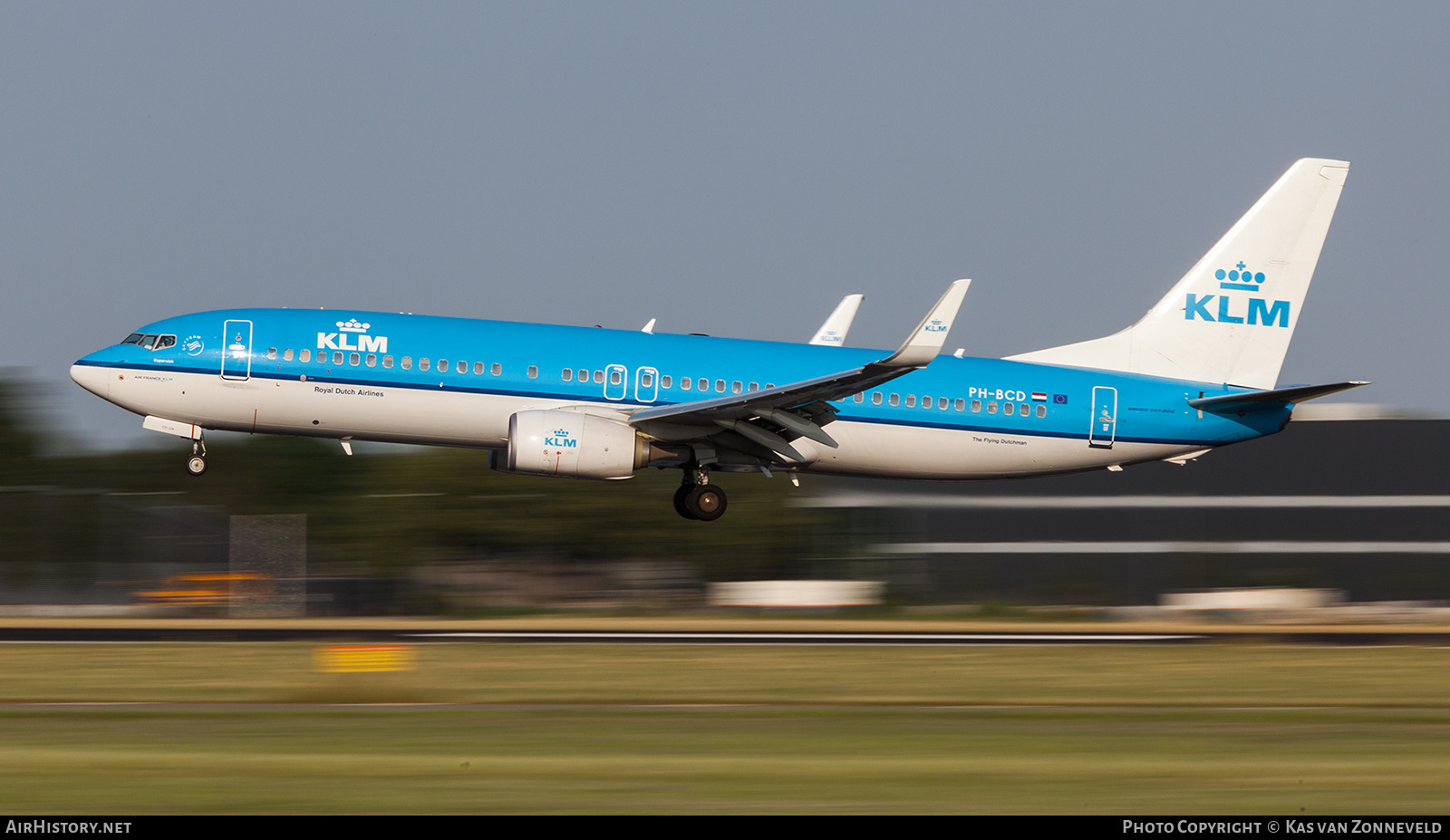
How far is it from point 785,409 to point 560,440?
14.2 feet

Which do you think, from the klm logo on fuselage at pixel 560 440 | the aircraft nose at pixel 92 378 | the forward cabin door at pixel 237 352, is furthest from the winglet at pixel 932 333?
the aircraft nose at pixel 92 378

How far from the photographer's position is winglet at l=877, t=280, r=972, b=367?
25938 mm

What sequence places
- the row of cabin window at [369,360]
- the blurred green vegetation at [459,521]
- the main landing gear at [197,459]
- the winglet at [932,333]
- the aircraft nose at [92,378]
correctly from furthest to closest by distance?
1. the blurred green vegetation at [459,521]
2. the main landing gear at [197,459]
3. the aircraft nose at [92,378]
4. the row of cabin window at [369,360]
5. the winglet at [932,333]

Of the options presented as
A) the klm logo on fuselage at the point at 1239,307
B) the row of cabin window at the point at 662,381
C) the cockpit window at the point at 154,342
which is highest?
the klm logo on fuselage at the point at 1239,307

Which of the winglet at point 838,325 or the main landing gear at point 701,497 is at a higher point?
the winglet at point 838,325

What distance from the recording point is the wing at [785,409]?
86.2 feet

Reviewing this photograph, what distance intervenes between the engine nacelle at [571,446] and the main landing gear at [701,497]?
8.45ft

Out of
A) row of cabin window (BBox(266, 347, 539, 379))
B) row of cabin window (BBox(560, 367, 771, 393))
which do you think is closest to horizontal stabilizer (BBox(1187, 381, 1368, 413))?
row of cabin window (BBox(560, 367, 771, 393))

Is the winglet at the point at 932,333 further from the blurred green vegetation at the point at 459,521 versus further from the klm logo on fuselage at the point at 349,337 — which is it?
the blurred green vegetation at the point at 459,521

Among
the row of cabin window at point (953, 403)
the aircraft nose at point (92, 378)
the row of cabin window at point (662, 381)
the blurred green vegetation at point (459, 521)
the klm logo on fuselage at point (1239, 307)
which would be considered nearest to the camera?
the aircraft nose at point (92, 378)

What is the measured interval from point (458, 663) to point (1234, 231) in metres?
19.6

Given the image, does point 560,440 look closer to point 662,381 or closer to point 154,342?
point 662,381

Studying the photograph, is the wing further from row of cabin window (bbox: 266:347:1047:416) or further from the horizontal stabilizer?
the horizontal stabilizer

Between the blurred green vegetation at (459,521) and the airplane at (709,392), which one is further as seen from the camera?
the blurred green vegetation at (459,521)
